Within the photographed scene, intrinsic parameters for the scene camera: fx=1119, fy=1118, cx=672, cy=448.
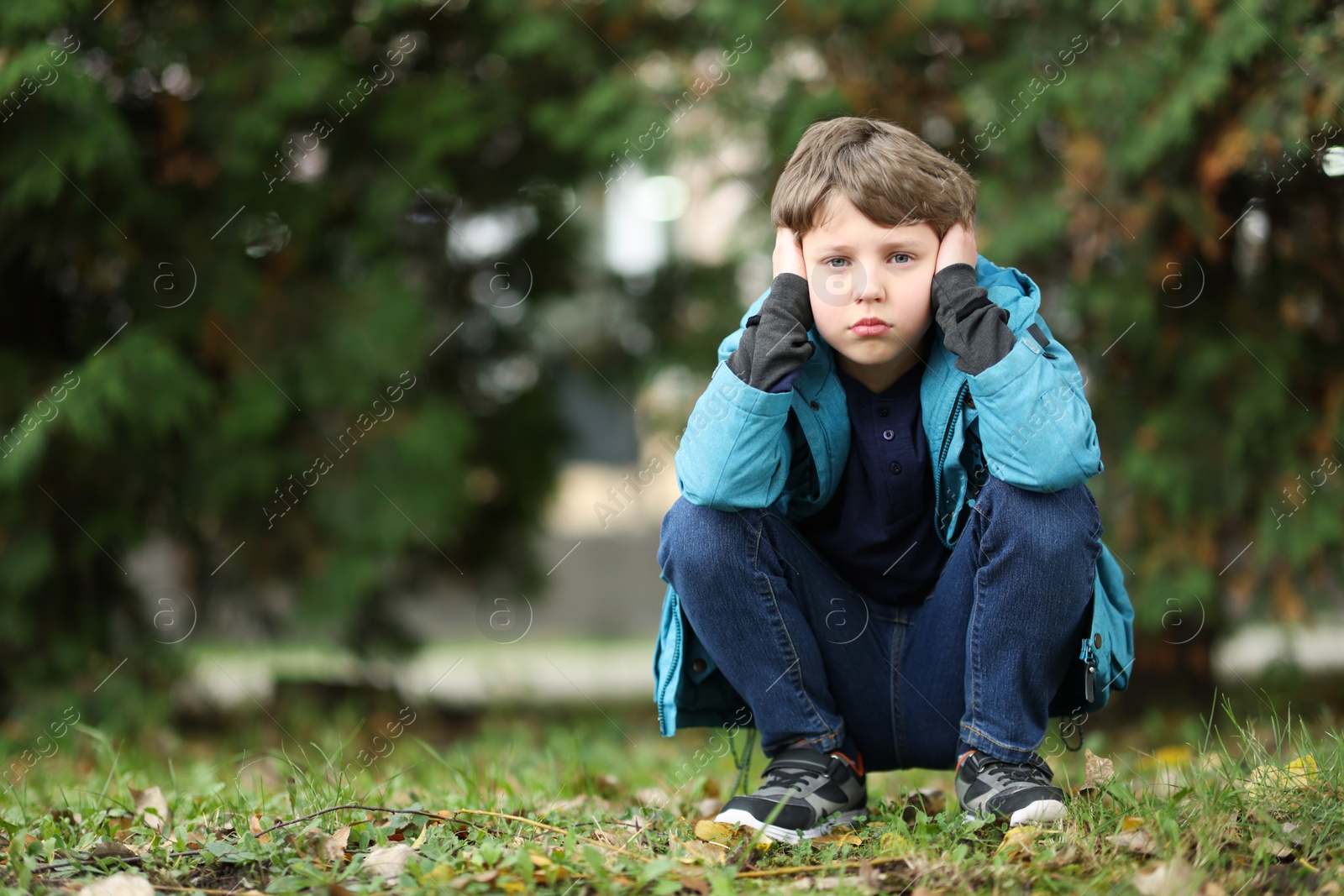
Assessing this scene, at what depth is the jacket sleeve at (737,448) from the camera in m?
1.89

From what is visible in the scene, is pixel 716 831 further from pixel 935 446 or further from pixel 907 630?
pixel 935 446

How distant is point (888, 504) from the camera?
204 cm

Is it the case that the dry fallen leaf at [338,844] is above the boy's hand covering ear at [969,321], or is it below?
below

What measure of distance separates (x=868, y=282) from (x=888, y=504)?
0.40 m

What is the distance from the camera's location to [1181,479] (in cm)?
387

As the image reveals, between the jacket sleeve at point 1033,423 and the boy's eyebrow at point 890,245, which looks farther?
the boy's eyebrow at point 890,245

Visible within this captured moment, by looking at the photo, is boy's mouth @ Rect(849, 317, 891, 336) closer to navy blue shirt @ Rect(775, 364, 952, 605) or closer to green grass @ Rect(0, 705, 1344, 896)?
navy blue shirt @ Rect(775, 364, 952, 605)

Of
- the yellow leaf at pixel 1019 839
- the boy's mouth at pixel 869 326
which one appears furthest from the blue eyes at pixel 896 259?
the yellow leaf at pixel 1019 839

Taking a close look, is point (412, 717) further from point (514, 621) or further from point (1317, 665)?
point (1317, 665)

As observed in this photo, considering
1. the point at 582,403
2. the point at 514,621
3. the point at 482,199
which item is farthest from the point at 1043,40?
the point at 582,403

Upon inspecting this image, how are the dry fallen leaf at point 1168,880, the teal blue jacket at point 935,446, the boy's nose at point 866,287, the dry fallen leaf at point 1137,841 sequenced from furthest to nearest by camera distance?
the boy's nose at point 866,287, the teal blue jacket at point 935,446, the dry fallen leaf at point 1137,841, the dry fallen leaf at point 1168,880

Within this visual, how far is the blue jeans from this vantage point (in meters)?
1.85

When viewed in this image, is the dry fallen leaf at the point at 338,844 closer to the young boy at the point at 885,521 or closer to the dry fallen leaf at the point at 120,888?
the dry fallen leaf at the point at 120,888

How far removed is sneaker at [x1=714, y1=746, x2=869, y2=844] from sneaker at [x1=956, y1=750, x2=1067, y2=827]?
0.19 metres
